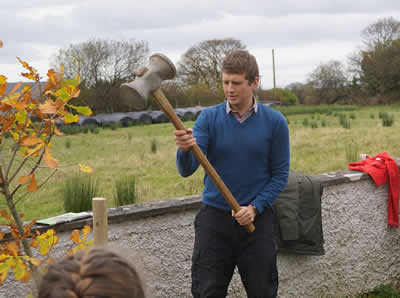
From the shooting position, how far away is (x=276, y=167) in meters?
2.71

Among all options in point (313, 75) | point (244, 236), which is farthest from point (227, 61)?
point (313, 75)

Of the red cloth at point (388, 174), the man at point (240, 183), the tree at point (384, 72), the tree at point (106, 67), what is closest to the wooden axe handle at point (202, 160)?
the man at point (240, 183)

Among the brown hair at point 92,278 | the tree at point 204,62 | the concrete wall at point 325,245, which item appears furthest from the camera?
the tree at point 204,62

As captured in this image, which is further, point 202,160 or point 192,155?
point 192,155

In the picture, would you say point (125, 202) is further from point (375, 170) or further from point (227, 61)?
point (227, 61)

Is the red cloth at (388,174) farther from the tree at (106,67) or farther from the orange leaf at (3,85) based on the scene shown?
the tree at (106,67)

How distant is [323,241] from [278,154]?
4.85ft

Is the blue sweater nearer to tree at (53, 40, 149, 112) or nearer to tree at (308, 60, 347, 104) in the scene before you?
tree at (53, 40, 149, 112)

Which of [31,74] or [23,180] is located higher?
[31,74]

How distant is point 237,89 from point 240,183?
0.51 meters

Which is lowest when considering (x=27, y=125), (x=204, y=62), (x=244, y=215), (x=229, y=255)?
(x=229, y=255)

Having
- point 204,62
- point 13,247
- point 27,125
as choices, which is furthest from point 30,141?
point 204,62

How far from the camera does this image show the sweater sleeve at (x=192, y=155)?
8.30 feet

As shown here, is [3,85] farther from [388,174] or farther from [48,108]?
[388,174]
